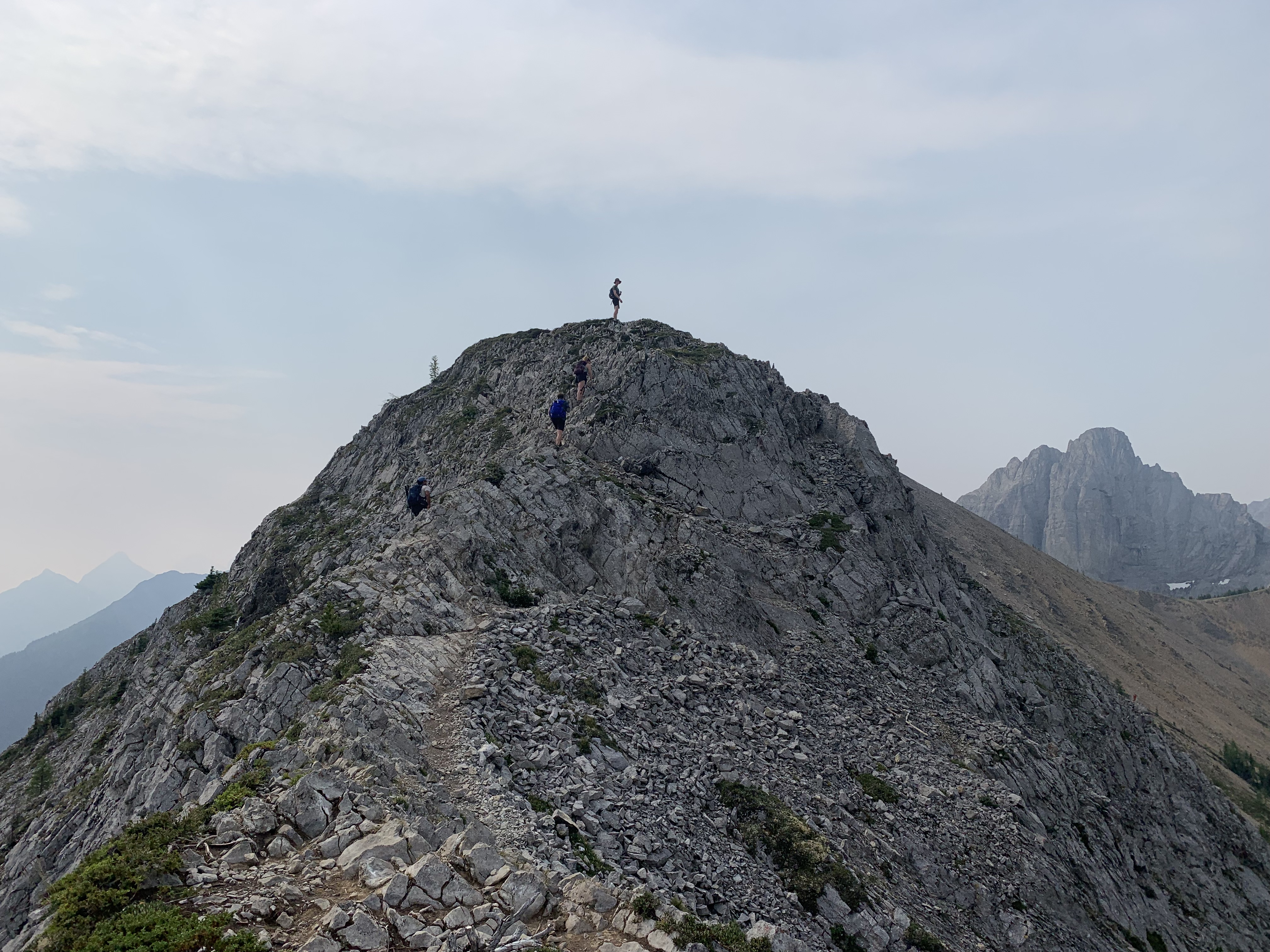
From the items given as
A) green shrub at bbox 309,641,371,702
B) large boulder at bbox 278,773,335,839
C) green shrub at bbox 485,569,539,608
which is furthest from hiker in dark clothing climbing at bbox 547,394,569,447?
large boulder at bbox 278,773,335,839

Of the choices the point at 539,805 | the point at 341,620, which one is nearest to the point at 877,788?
the point at 539,805

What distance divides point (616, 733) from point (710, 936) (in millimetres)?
9319

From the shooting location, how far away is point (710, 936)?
12.9 meters

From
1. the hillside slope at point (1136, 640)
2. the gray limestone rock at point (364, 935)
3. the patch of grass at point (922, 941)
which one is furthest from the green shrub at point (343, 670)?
the hillside slope at point (1136, 640)

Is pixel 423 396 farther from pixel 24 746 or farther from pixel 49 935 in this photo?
pixel 49 935

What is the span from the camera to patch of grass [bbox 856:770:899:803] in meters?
25.6

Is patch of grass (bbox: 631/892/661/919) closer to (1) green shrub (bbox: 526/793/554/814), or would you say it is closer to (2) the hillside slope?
(1) green shrub (bbox: 526/793/554/814)

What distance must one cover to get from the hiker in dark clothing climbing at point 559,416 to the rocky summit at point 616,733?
0.92m

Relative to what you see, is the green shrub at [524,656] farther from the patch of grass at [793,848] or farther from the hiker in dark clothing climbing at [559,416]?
the hiker in dark clothing climbing at [559,416]

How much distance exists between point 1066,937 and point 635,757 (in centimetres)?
1767

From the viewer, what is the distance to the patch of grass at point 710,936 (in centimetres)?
1249

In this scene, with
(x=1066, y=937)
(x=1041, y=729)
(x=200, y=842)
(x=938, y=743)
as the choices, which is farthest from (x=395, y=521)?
(x=1041, y=729)

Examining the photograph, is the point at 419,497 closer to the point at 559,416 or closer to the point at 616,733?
the point at 559,416

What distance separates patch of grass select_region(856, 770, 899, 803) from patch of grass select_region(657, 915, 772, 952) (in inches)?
502
